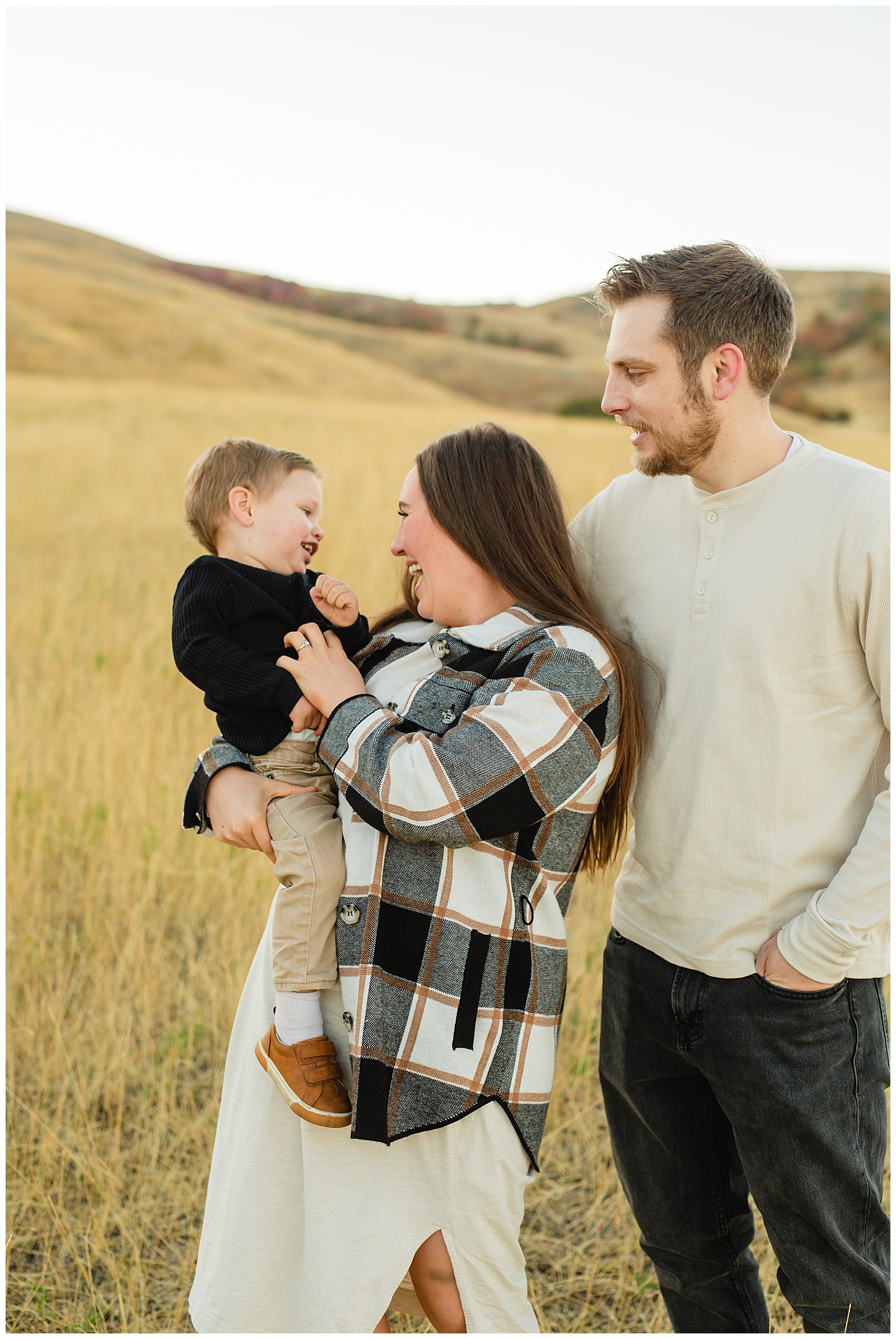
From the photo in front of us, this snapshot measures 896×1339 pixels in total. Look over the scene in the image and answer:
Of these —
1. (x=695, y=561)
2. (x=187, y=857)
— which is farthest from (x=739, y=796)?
(x=187, y=857)

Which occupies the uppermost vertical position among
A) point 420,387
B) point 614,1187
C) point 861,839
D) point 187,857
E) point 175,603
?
point 420,387

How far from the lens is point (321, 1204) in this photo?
1.83 metres

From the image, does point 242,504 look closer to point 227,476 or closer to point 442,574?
point 227,476

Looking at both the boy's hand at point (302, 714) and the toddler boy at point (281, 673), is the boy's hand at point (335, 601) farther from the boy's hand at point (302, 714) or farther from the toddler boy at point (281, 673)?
the boy's hand at point (302, 714)

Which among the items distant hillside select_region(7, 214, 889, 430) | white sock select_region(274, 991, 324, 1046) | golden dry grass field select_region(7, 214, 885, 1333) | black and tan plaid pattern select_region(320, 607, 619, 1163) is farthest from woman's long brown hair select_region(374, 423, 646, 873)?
distant hillside select_region(7, 214, 889, 430)

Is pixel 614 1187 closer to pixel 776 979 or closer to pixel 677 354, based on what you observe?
pixel 776 979

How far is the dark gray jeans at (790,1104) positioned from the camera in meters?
1.91

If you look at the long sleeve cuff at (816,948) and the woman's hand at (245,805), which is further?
the woman's hand at (245,805)

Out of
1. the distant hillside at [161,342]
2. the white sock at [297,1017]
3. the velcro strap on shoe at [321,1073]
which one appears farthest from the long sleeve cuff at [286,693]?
the distant hillside at [161,342]

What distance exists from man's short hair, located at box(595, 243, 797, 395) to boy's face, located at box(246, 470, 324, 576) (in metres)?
0.87

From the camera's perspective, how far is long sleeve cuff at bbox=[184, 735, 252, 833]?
2.13 meters

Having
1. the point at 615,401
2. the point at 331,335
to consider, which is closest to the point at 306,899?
the point at 615,401

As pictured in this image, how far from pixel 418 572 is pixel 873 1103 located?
1.47 meters

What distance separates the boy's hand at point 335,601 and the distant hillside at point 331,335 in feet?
100
